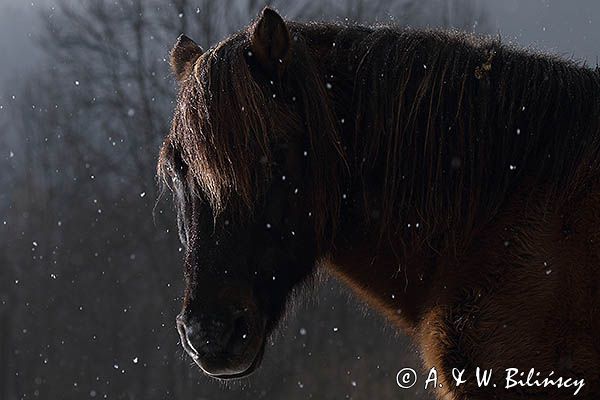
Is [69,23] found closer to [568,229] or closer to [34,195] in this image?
[34,195]

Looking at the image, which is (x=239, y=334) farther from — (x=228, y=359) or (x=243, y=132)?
(x=243, y=132)

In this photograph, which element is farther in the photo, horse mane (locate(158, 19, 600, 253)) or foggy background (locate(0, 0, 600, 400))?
A: foggy background (locate(0, 0, 600, 400))

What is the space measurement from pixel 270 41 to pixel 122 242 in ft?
33.8

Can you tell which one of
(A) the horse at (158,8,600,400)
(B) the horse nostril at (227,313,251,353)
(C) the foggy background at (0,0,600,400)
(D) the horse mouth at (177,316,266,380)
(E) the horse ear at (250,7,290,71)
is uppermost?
(E) the horse ear at (250,7,290,71)

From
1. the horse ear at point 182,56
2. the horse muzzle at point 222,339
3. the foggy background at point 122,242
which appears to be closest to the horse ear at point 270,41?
the horse ear at point 182,56

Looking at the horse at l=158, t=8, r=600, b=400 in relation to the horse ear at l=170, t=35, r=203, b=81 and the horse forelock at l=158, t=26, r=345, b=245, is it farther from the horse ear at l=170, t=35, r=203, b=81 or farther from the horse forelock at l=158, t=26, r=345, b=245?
the horse ear at l=170, t=35, r=203, b=81

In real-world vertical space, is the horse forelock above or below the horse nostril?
above

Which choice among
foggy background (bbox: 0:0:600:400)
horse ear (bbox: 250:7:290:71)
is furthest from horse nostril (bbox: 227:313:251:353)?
foggy background (bbox: 0:0:600:400)

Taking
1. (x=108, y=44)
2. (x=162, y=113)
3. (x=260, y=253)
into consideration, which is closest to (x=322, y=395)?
(x=162, y=113)

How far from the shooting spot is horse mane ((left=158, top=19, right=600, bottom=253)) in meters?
1.98

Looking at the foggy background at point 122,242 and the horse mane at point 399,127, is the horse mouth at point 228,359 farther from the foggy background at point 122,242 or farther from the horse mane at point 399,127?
the foggy background at point 122,242

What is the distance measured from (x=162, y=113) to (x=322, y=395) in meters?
4.52

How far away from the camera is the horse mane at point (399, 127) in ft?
6.50

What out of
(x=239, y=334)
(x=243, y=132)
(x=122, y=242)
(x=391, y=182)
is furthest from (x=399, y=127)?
(x=122, y=242)
